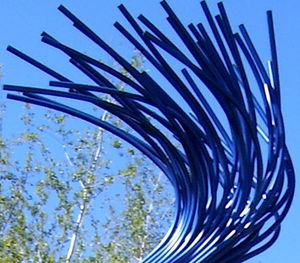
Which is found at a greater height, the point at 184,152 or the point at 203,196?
the point at 184,152

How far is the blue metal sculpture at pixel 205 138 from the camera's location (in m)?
2.98

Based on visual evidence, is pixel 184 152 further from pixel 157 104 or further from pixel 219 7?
pixel 219 7

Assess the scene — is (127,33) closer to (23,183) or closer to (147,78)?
(147,78)

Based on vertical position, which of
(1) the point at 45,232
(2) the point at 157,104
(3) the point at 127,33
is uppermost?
(1) the point at 45,232

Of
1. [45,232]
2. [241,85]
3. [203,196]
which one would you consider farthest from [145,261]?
[45,232]

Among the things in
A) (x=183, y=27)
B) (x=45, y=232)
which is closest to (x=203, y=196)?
(x=183, y=27)

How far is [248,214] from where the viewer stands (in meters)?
3.01

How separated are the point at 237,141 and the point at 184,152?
0.21 metres

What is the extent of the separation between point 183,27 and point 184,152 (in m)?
0.47

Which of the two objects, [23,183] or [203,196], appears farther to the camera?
[23,183]

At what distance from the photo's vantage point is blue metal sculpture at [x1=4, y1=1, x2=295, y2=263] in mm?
2979

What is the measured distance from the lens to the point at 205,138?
303 cm

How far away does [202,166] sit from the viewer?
3020mm

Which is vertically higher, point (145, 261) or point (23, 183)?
point (23, 183)
